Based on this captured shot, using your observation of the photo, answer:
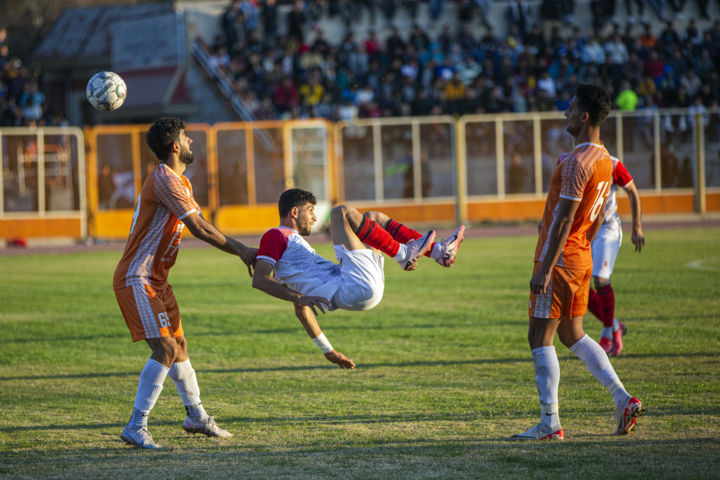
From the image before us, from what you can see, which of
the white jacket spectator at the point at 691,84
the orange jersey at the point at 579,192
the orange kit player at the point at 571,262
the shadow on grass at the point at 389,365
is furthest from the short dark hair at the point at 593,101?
the white jacket spectator at the point at 691,84

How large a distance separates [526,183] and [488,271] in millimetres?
10353

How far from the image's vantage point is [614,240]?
26.6 ft

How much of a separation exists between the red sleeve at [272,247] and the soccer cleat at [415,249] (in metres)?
1.09

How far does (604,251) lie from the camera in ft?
26.3

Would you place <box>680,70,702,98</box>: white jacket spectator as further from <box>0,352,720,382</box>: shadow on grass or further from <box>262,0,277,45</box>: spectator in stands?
<box>0,352,720,382</box>: shadow on grass

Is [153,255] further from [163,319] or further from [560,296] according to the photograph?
[560,296]

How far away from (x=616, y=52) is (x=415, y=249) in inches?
922

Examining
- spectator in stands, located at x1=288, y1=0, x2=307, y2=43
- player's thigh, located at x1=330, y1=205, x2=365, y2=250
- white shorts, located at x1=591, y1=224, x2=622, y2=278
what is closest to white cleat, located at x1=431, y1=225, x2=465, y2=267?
player's thigh, located at x1=330, y1=205, x2=365, y2=250

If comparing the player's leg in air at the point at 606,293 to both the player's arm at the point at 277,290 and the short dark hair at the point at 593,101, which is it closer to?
the short dark hair at the point at 593,101

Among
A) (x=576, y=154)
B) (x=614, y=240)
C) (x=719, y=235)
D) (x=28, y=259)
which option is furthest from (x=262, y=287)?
(x=719, y=235)

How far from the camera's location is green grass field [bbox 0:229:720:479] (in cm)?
460

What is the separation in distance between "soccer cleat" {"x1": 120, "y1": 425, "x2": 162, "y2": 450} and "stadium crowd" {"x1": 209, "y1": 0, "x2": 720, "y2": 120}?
20.6 metres

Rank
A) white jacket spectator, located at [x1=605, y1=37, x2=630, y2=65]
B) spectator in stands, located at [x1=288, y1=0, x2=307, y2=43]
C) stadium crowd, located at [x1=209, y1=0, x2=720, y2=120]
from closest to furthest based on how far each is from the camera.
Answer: stadium crowd, located at [x1=209, y1=0, x2=720, y2=120] → white jacket spectator, located at [x1=605, y1=37, x2=630, y2=65] → spectator in stands, located at [x1=288, y1=0, x2=307, y2=43]

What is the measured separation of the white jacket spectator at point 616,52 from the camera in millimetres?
26484
